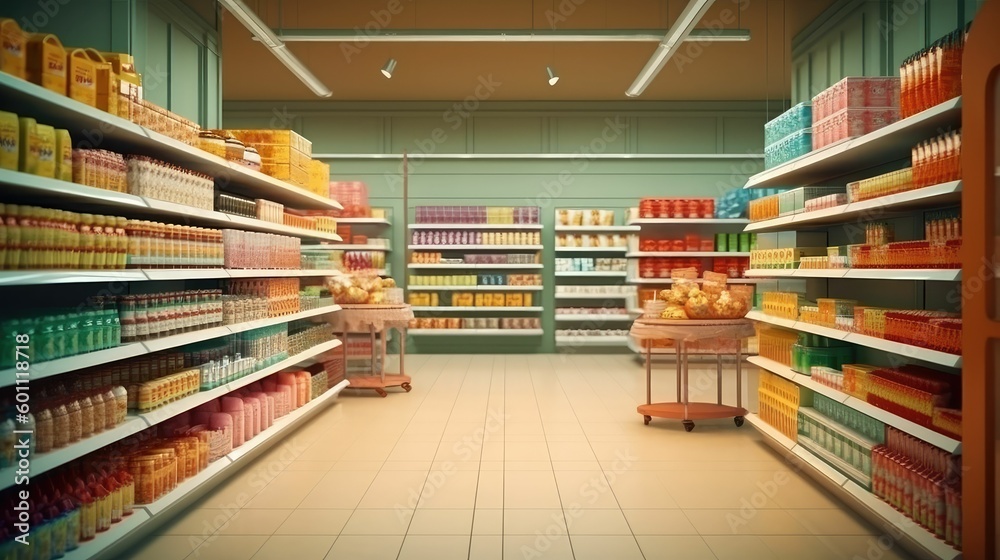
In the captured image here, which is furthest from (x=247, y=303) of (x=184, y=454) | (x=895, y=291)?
(x=895, y=291)

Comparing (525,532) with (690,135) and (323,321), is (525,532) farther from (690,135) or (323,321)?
(690,135)

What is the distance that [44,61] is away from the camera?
286 cm

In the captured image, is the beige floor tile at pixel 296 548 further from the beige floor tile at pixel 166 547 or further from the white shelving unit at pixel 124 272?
the white shelving unit at pixel 124 272

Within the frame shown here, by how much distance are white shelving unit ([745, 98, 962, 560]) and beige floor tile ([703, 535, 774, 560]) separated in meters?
0.63

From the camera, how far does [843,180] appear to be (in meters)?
Result: 5.43

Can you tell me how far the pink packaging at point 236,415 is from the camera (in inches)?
183

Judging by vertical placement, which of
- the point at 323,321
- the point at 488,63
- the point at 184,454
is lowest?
the point at 184,454

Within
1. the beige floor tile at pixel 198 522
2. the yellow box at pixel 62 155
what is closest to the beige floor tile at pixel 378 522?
the beige floor tile at pixel 198 522

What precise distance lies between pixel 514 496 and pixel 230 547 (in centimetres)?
157

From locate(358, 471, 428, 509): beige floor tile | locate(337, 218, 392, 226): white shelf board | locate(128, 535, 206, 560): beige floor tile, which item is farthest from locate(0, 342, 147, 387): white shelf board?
locate(337, 218, 392, 226): white shelf board

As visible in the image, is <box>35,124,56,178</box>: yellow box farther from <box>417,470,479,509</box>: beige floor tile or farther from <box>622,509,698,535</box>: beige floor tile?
<box>622,509,698,535</box>: beige floor tile

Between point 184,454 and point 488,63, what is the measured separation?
687cm

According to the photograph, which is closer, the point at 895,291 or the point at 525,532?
the point at 525,532

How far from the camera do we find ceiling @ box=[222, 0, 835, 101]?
24.3ft
